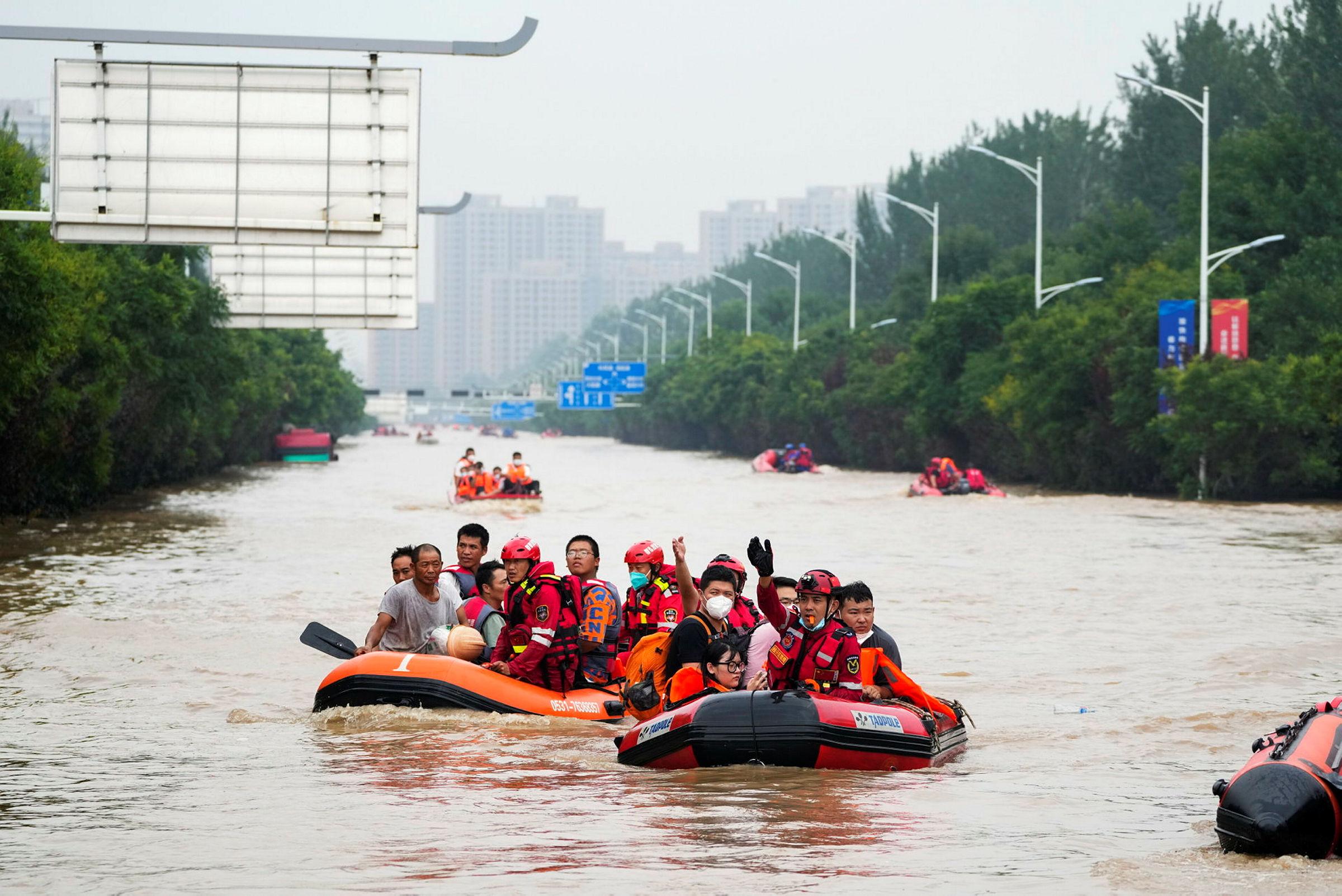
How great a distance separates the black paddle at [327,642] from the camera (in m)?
15.2

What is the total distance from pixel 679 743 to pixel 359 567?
58.3ft

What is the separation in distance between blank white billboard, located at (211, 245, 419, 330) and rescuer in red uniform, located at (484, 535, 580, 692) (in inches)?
663

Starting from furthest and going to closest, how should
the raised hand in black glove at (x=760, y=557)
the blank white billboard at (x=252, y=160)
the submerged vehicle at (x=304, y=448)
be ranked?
the submerged vehicle at (x=304, y=448) → the blank white billboard at (x=252, y=160) → the raised hand in black glove at (x=760, y=557)

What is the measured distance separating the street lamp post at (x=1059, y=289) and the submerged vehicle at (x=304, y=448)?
38.1 metres

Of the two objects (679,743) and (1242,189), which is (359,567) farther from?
(1242,189)

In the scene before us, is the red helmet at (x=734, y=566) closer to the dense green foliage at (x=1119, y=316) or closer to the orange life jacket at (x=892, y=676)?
the orange life jacket at (x=892, y=676)

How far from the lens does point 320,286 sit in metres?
31.3

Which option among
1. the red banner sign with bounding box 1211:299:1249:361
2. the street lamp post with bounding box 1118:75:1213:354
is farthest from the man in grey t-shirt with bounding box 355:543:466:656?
the red banner sign with bounding box 1211:299:1249:361

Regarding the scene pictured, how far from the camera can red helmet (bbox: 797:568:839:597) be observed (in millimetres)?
11359

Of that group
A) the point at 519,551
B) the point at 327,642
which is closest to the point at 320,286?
the point at 327,642

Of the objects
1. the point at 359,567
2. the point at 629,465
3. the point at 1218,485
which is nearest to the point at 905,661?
the point at 359,567

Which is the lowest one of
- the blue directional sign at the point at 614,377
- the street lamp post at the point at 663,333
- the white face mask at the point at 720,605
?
the white face mask at the point at 720,605

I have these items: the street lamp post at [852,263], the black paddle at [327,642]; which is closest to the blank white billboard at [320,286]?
the black paddle at [327,642]

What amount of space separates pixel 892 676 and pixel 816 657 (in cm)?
63
